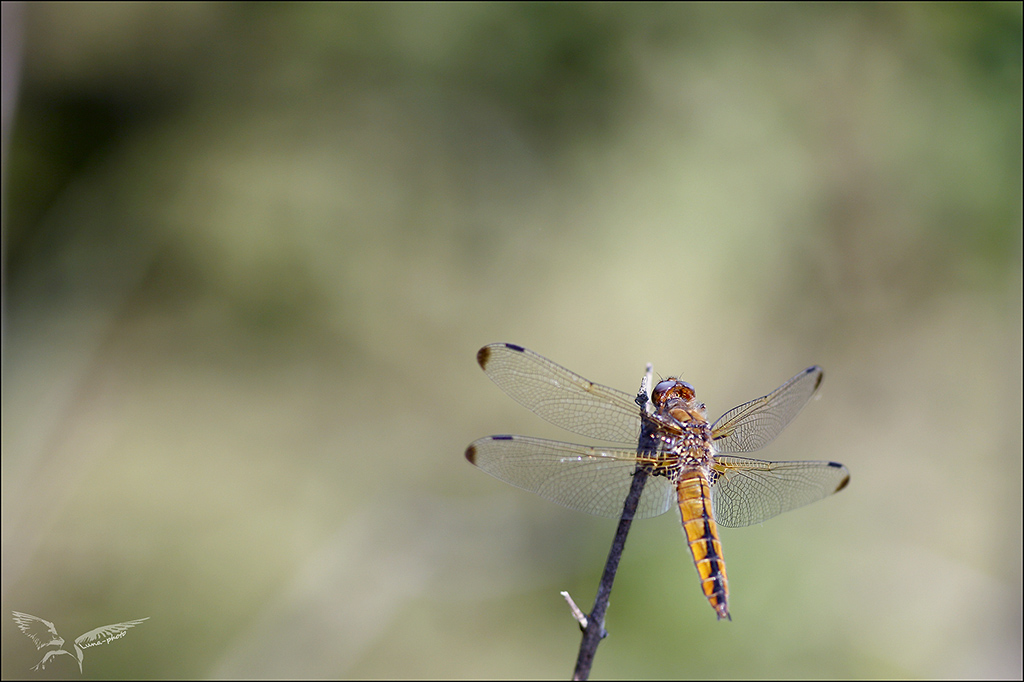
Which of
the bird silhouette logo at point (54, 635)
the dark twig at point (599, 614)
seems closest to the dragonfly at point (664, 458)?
the dark twig at point (599, 614)

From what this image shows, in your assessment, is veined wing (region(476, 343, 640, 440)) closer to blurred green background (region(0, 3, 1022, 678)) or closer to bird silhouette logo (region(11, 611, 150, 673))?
bird silhouette logo (region(11, 611, 150, 673))

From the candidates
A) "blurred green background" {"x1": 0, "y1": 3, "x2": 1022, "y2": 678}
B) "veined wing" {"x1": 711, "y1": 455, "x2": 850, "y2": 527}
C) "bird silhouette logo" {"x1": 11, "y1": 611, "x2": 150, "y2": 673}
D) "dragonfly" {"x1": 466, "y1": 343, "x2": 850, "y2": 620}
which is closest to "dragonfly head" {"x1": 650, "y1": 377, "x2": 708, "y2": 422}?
"dragonfly" {"x1": 466, "y1": 343, "x2": 850, "y2": 620}

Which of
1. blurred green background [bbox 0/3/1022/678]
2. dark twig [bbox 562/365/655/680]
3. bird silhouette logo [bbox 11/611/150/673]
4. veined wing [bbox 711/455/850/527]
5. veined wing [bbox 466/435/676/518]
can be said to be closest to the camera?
dark twig [bbox 562/365/655/680]

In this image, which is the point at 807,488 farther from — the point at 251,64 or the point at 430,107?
the point at 251,64

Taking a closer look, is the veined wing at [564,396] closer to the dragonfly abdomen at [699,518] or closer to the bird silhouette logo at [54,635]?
the dragonfly abdomen at [699,518]

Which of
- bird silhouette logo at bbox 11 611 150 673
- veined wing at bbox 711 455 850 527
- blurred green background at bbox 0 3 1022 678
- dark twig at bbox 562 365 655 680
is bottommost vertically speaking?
bird silhouette logo at bbox 11 611 150 673

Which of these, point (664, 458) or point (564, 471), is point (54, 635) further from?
point (664, 458)

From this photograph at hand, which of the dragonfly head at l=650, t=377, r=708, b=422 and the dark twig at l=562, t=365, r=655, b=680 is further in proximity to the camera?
the dragonfly head at l=650, t=377, r=708, b=422

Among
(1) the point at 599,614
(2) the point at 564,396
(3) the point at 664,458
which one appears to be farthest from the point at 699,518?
(1) the point at 599,614

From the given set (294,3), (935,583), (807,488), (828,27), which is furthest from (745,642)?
(294,3)
